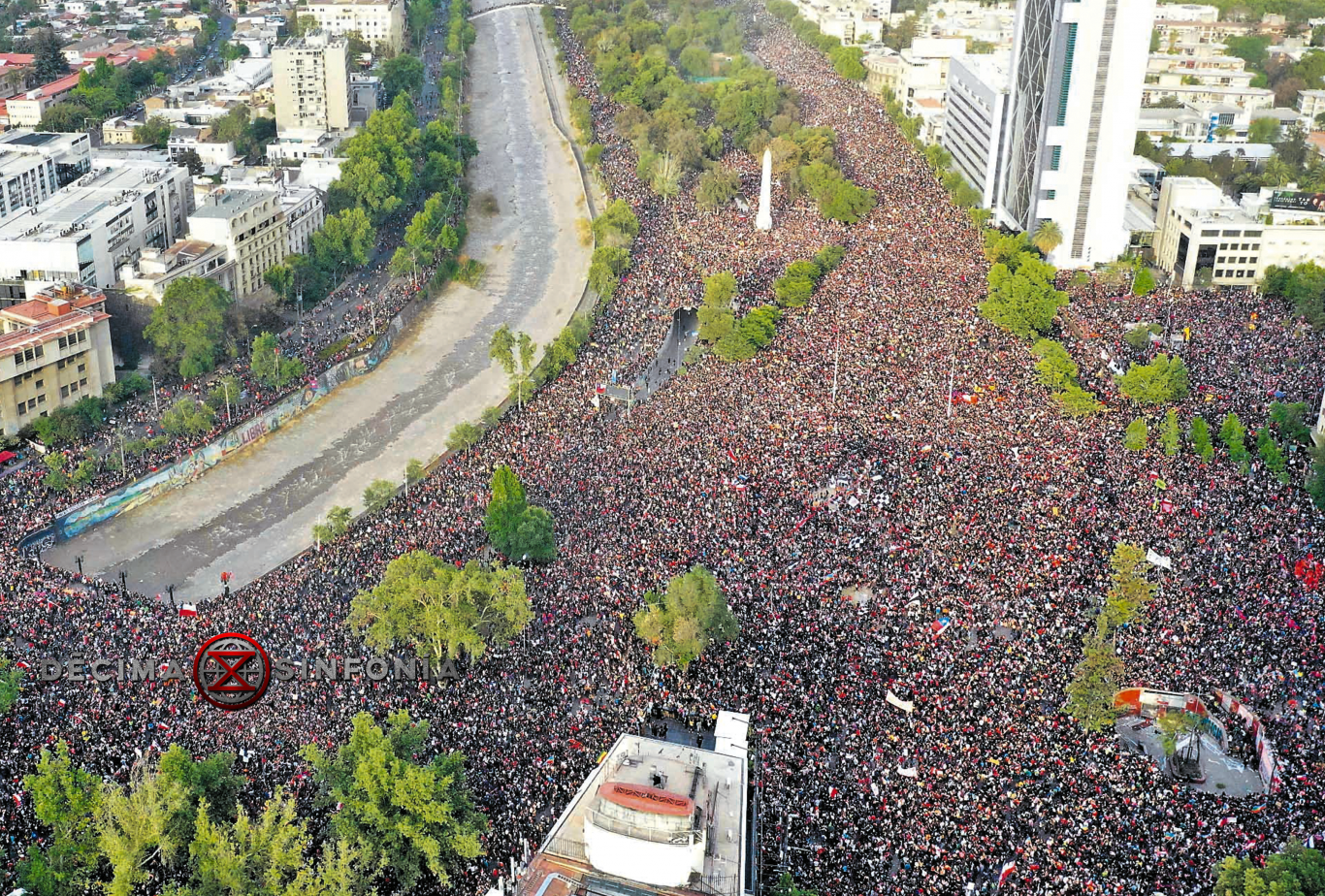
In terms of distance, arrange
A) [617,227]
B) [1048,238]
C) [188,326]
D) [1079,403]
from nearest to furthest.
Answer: [1079,403] < [188,326] < [1048,238] < [617,227]

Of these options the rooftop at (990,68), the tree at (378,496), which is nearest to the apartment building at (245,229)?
the tree at (378,496)

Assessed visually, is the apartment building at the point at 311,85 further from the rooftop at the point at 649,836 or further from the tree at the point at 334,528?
the rooftop at the point at 649,836

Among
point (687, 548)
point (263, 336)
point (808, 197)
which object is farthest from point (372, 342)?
point (808, 197)

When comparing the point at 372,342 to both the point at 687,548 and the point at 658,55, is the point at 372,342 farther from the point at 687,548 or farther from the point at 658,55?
the point at 658,55

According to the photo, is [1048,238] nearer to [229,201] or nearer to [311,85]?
[229,201]

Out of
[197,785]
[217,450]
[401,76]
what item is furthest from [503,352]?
[401,76]

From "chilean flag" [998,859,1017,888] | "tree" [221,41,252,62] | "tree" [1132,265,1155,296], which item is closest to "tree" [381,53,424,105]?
"tree" [221,41,252,62]

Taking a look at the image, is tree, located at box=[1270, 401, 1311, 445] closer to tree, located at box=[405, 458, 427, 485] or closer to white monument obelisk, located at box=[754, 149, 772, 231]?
tree, located at box=[405, 458, 427, 485]
